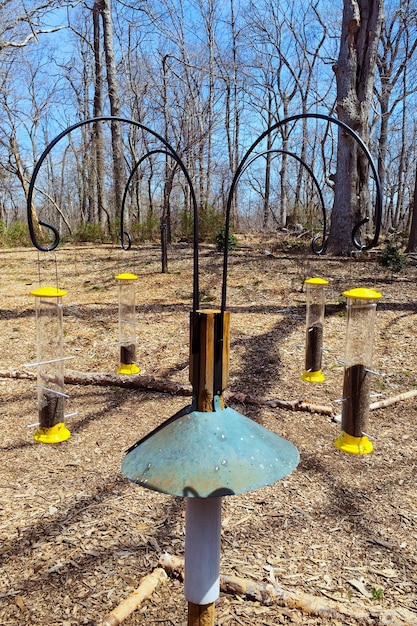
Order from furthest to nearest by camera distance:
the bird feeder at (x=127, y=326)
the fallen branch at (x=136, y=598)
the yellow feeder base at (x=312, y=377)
→ the bird feeder at (x=127, y=326) → the yellow feeder base at (x=312, y=377) → the fallen branch at (x=136, y=598)

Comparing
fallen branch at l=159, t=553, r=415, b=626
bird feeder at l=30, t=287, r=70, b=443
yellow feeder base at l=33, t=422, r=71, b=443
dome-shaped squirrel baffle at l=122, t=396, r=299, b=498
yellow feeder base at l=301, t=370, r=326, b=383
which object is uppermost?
dome-shaped squirrel baffle at l=122, t=396, r=299, b=498

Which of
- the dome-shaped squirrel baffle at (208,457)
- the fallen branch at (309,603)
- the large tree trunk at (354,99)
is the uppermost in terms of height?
the large tree trunk at (354,99)

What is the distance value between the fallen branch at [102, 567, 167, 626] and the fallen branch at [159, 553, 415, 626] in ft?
0.32

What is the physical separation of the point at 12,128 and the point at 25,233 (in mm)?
4138

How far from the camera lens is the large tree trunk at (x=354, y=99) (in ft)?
29.0

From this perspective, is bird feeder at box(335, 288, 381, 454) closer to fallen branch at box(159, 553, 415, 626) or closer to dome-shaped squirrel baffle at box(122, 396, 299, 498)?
fallen branch at box(159, 553, 415, 626)

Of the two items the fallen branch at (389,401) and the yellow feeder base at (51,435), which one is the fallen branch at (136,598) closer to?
the yellow feeder base at (51,435)

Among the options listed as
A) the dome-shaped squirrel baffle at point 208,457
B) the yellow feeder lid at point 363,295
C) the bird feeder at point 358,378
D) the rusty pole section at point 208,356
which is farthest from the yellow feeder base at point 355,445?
the rusty pole section at point 208,356

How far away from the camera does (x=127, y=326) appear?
15.3ft

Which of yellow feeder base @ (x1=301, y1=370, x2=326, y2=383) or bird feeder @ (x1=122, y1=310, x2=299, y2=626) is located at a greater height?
bird feeder @ (x1=122, y1=310, x2=299, y2=626)

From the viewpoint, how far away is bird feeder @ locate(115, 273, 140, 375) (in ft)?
15.0

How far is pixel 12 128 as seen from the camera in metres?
15.1

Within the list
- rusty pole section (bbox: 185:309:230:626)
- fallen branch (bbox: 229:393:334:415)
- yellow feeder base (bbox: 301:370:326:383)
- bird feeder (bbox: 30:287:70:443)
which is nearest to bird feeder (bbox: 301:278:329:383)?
yellow feeder base (bbox: 301:370:326:383)

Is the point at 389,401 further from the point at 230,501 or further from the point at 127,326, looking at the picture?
the point at 127,326
